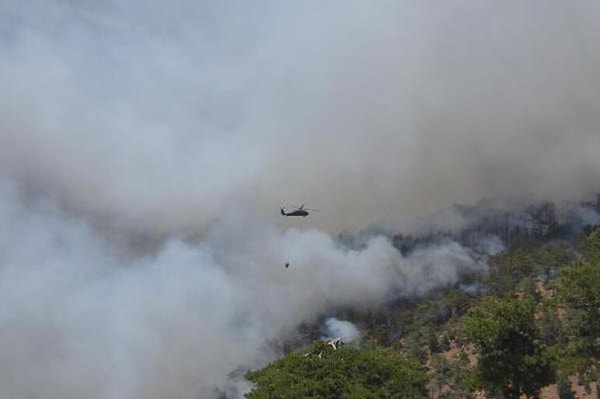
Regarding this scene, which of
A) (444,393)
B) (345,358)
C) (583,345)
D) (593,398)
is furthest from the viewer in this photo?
(444,393)

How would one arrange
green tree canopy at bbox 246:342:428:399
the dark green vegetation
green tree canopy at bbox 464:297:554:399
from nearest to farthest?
the dark green vegetation
green tree canopy at bbox 464:297:554:399
green tree canopy at bbox 246:342:428:399

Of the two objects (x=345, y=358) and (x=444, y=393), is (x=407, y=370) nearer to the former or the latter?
(x=345, y=358)

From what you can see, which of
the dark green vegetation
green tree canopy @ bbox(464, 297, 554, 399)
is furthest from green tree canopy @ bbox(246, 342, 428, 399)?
green tree canopy @ bbox(464, 297, 554, 399)

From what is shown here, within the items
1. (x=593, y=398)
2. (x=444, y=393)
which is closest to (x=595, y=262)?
(x=593, y=398)

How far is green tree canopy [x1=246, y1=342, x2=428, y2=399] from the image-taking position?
222 ft

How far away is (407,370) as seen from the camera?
72.1 meters

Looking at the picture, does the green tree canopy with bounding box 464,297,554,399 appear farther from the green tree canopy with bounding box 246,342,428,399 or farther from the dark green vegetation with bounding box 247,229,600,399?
the green tree canopy with bounding box 246,342,428,399

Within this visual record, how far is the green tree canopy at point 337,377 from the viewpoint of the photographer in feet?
222

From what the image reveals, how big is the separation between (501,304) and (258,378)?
28.8m

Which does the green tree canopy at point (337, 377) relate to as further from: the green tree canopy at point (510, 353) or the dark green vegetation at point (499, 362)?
the green tree canopy at point (510, 353)

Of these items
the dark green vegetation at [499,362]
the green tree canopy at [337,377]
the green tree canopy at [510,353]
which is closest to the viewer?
the dark green vegetation at [499,362]

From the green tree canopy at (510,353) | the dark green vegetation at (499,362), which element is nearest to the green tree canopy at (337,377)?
the dark green vegetation at (499,362)

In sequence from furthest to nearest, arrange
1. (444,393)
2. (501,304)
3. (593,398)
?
1. (444,393)
2. (593,398)
3. (501,304)

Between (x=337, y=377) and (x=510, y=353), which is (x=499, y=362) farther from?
(x=337, y=377)
